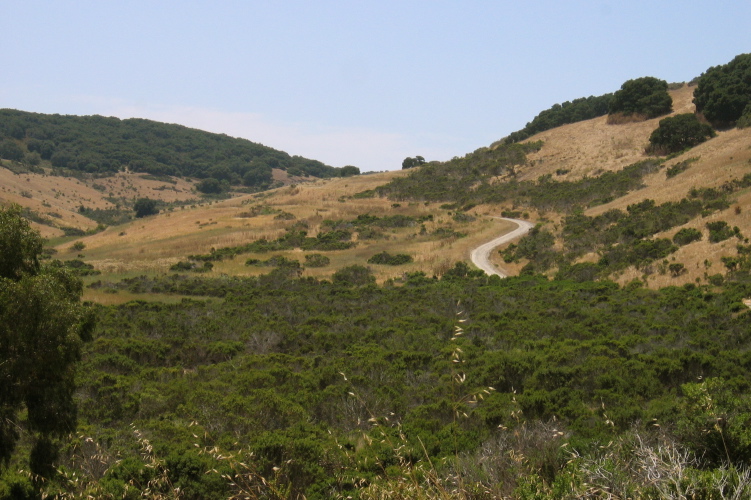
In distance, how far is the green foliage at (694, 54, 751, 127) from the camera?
5569 cm

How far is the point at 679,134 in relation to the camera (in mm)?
57094

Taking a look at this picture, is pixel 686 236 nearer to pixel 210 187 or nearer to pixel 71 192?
pixel 71 192

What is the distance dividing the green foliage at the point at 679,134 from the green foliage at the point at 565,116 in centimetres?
3069

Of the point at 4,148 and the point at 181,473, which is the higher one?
the point at 4,148

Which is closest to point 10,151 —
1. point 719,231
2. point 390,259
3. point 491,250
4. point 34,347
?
point 390,259

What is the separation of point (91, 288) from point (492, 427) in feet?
84.3

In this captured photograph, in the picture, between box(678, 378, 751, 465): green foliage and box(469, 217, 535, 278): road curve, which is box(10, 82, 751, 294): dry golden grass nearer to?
box(469, 217, 535, 278): road curve

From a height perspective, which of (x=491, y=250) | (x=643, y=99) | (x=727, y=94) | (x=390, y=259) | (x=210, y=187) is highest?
(x=643, y=99)

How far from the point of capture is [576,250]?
36.0 metres

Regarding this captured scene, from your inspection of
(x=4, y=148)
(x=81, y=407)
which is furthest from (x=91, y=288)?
(x=4, y=148)

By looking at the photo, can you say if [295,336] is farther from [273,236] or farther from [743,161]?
[743,161]

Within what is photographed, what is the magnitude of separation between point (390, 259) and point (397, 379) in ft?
89.8

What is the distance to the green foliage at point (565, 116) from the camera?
8981cm

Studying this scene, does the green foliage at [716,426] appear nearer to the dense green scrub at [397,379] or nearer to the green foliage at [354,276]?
the dense green scrub at [397,379]
